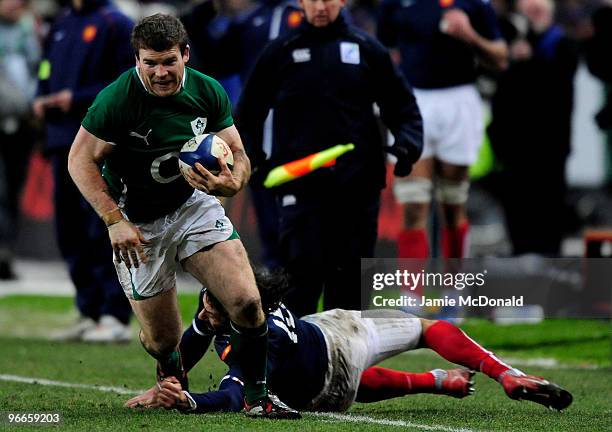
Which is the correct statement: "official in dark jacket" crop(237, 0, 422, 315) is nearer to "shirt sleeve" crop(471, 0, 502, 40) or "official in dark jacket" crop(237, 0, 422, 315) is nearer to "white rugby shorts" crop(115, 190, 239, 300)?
"white rugby shorts" crop(115, 190, 239, 300)

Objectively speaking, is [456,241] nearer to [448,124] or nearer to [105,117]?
[448,124]

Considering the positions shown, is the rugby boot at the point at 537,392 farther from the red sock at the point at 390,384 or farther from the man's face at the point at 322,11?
the man's face at the point at 322,11

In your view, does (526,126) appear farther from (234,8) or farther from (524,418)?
(524,418)

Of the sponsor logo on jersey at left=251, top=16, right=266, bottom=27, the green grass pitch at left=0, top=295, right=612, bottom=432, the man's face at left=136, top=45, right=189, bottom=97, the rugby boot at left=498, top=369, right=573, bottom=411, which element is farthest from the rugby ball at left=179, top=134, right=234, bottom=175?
the sponsor logo on jersey at left=251, top=16, right=266, bottom=27

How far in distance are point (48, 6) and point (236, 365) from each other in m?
14.9

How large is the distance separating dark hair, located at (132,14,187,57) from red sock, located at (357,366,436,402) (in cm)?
200

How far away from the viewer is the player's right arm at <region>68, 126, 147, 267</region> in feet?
23.1

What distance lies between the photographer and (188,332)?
26.0ft

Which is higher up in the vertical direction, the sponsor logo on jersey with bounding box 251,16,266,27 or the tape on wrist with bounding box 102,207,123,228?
the sponsor logo on jersey with bounding box 251,16,266,27

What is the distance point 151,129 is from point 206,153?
0.41 meters

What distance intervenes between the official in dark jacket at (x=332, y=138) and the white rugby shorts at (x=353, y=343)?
1228 millimetres

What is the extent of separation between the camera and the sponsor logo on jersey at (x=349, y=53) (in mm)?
9180

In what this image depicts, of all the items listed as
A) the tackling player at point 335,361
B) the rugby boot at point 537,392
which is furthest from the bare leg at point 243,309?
the rugby boot at point 537,392

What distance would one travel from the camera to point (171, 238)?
7363 millimetres
